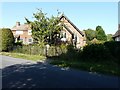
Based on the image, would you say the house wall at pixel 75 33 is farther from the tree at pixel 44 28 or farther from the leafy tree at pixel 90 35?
the leafy tree at pixel 90 35

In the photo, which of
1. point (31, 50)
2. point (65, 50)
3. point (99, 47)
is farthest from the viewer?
point (31, 50)

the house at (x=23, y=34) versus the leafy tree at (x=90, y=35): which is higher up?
the leafy tree at (x=90, y=35)

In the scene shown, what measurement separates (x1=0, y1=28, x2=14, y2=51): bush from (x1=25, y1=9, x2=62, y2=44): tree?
4405 millimetres

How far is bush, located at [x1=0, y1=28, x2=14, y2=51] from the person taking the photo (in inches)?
1850

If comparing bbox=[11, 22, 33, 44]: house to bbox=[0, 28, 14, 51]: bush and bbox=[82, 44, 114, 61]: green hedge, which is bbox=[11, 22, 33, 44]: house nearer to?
bbox=[0, 28, 14, 51]: bush

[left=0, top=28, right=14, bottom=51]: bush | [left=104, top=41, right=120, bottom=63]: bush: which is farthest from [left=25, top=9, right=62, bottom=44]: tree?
[left=104, top=41, right=120, bottom=63]: bush

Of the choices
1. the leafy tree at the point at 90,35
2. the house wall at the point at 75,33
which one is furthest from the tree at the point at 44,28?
the leafy tree at the point at 90,35

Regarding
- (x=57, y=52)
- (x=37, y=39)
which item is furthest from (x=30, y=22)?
(x=57, y=52)

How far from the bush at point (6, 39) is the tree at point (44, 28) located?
4.41 m

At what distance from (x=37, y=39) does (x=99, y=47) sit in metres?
22.2

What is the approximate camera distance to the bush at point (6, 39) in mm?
47000

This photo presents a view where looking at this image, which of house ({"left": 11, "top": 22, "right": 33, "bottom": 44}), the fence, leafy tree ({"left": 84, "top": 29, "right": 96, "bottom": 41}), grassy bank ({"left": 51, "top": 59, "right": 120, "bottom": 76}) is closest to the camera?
grassy bank ({"left": 51, "top": 59, "right": 120, "bottom": 76})

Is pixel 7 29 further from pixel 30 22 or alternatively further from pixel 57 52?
pixel 57 52

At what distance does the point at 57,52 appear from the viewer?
38562 millimetres
